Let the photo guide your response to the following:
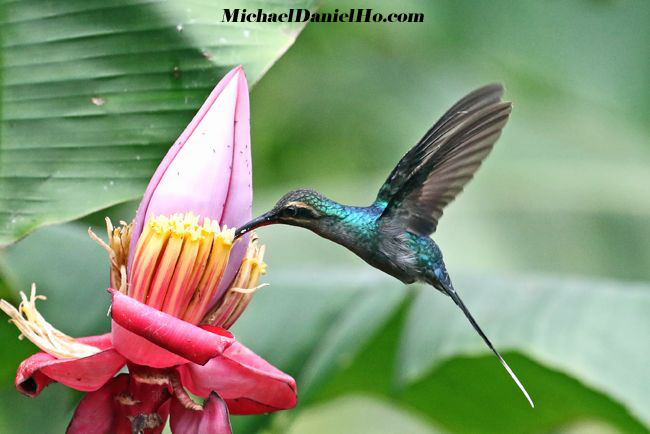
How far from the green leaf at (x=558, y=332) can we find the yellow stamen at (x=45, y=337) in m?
0.68

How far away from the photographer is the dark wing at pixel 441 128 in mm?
798

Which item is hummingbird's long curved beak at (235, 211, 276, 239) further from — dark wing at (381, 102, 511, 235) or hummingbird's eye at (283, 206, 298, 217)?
dark wing at (381, 102, 511, 235)

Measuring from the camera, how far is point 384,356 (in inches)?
68.9

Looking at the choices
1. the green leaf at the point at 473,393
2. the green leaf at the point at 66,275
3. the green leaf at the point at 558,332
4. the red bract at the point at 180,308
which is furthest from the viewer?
the green leaf at the point at 473,393

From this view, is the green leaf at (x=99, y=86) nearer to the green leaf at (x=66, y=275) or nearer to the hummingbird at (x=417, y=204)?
the hummingbird at (x=417, y=204)

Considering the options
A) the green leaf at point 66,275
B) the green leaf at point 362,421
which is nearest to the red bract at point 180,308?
the green leaf at point 66,275

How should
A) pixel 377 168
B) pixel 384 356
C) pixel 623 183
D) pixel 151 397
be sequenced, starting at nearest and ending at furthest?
pixel 151 397 < pixel 384 356 < pixel 623 183 < pixel 377 168

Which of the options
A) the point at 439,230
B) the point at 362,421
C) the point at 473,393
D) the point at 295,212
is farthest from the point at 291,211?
the point at 362,421

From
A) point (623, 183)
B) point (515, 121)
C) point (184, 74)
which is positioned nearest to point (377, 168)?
point (515, 121)

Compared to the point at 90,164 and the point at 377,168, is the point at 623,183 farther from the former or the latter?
the point at 90,164

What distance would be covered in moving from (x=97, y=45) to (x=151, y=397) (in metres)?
0.33

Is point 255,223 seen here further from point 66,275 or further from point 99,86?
point 66,275

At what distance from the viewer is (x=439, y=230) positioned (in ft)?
7.23

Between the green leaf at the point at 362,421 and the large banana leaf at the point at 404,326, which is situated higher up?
the large banana leaf at the point at 404,326
